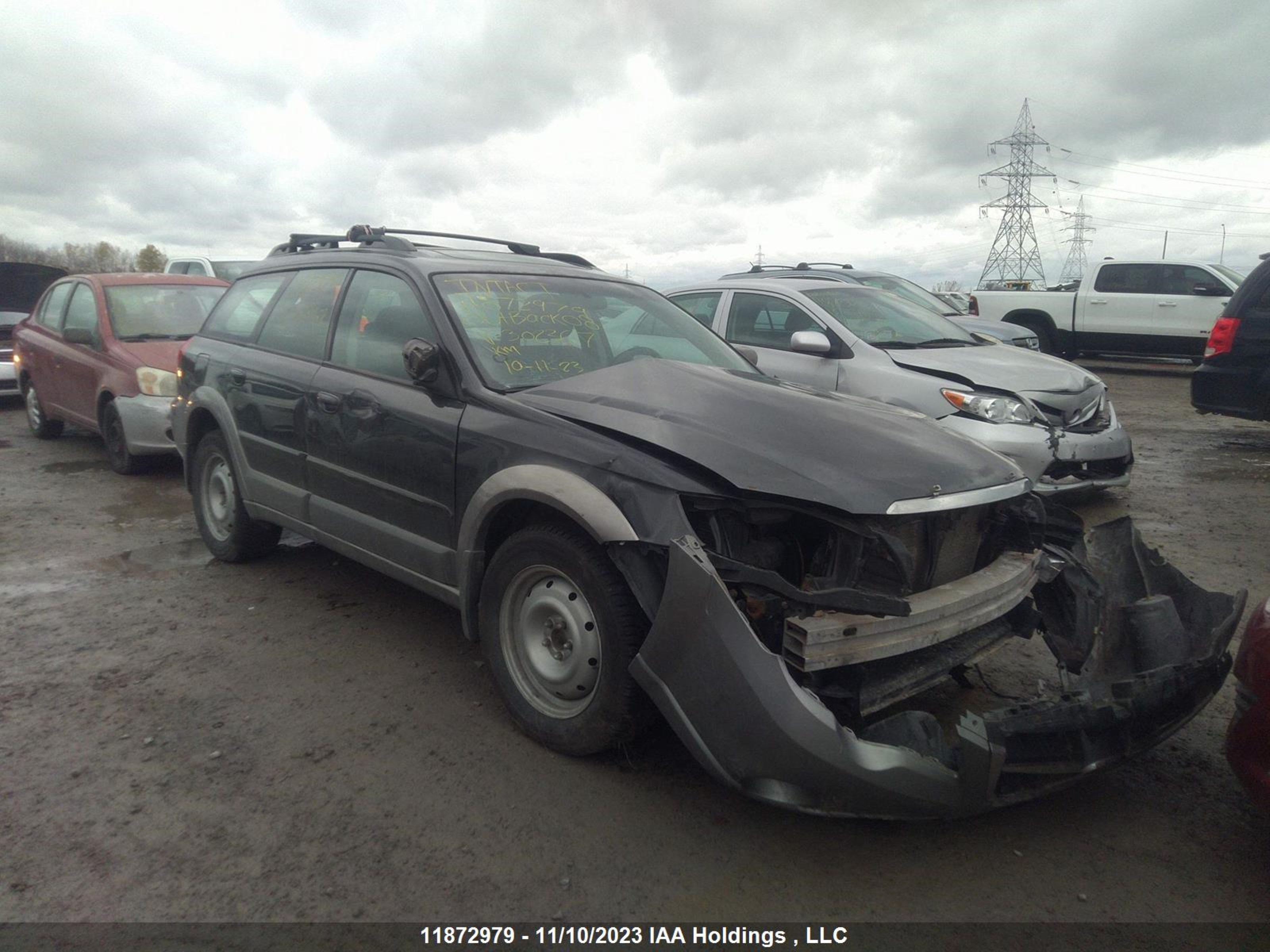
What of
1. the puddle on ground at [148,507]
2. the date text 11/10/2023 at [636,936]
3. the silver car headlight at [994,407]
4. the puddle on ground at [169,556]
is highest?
the silver car headlight at [994,407]

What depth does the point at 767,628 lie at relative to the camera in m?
2.61

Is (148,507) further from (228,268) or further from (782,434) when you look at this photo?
(228,268)

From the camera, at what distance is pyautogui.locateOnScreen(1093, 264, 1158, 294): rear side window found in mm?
14484

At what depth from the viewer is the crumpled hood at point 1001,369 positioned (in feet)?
19.7

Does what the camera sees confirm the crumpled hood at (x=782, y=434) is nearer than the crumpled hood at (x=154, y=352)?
Yes

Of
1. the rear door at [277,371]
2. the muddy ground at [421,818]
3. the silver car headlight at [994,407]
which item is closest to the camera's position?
the muddy ground at [421,818]

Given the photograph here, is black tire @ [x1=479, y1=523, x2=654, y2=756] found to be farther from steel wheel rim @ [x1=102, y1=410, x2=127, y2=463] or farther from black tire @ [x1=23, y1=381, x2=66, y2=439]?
black tire @ [x1=23, y1=381, x2=66, y2=439]

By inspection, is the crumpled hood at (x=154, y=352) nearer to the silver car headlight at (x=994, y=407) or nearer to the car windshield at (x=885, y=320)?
the car windshield at (x=885, y=320)

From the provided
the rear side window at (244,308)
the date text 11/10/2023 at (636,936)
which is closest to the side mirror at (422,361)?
the rear side window at (244,308)

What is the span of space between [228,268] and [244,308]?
9592 millimetres

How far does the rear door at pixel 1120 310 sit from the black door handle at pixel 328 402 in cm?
1442

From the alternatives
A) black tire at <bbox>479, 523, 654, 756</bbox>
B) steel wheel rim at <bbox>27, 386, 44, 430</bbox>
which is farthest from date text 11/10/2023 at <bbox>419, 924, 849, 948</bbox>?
steel wheel rim at <bbox>27, 386, 44, 430</bbox>

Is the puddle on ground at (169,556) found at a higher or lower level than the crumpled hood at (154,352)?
lower

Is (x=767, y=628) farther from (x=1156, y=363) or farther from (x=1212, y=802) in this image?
(x=1156, y=363)
